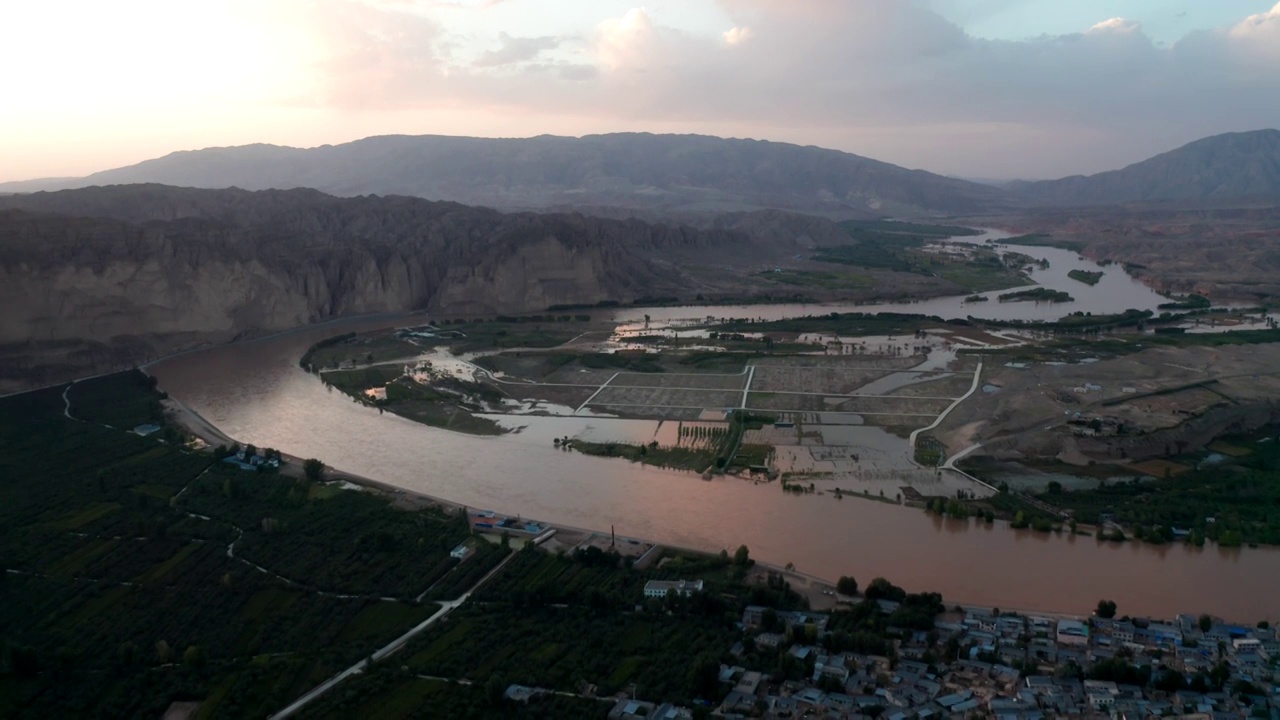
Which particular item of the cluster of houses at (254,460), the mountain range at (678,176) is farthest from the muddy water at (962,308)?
the mountain range at (678,176)

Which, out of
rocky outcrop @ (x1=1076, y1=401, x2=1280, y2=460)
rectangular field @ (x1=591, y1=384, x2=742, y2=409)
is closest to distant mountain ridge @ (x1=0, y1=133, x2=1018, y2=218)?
rectangular field @ (x1=591, y1=384, x2=742, y2=409)

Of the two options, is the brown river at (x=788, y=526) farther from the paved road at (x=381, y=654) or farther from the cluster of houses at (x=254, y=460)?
the paved road at (x=381, y=654)

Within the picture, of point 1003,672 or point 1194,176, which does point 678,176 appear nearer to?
point 1194,176

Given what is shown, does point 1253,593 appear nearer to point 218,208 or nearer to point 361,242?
point 361,242

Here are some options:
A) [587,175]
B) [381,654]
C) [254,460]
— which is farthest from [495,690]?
[587,175]

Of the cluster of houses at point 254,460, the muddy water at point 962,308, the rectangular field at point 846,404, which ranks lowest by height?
the cluster of houses at point 254,460

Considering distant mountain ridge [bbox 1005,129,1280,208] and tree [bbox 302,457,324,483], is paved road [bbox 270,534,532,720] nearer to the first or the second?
tree [bbox 302,457,324,483]

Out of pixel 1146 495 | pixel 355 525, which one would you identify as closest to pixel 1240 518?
pixel 1146 495
